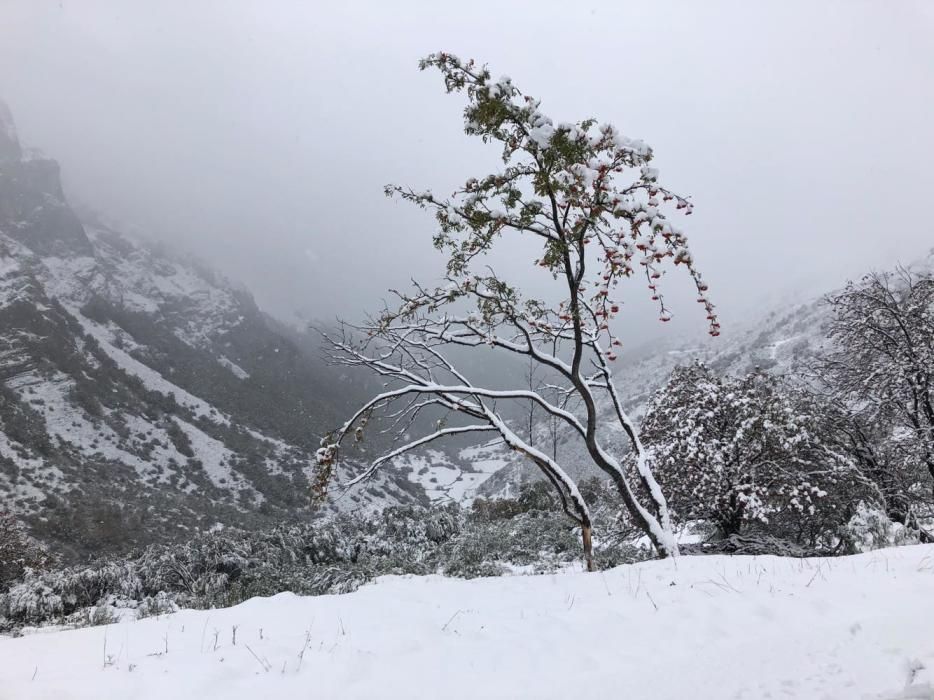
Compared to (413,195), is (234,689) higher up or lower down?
lower down

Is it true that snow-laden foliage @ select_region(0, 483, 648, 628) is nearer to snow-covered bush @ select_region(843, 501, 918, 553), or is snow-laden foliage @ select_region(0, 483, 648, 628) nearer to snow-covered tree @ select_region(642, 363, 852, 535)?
snow-covered tree @ select_region(642, 363, 852, 535)

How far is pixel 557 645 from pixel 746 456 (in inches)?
382

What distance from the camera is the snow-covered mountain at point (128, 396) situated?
33.9 meters

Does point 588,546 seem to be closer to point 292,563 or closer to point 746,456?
point 746,456

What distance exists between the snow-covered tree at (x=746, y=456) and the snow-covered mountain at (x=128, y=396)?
32.7 m

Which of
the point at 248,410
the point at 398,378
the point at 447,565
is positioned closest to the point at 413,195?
the point at 398,378

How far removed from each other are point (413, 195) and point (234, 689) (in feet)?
16.9

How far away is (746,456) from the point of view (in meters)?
11.2

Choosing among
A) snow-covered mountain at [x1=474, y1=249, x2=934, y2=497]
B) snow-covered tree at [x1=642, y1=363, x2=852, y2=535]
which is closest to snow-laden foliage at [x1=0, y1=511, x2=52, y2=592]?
snow-covered tree at [x1=642, y1=363, x2=852, y2=535]

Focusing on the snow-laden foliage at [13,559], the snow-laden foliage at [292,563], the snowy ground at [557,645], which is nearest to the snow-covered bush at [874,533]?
the snowy ground at [557,645]

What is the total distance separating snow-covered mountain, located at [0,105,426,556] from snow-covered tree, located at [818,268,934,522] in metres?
36.5

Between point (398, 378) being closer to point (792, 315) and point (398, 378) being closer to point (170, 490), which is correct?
point (170, 490)

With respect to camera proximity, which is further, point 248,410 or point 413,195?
point 248,410

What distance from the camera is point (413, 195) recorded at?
598cm
